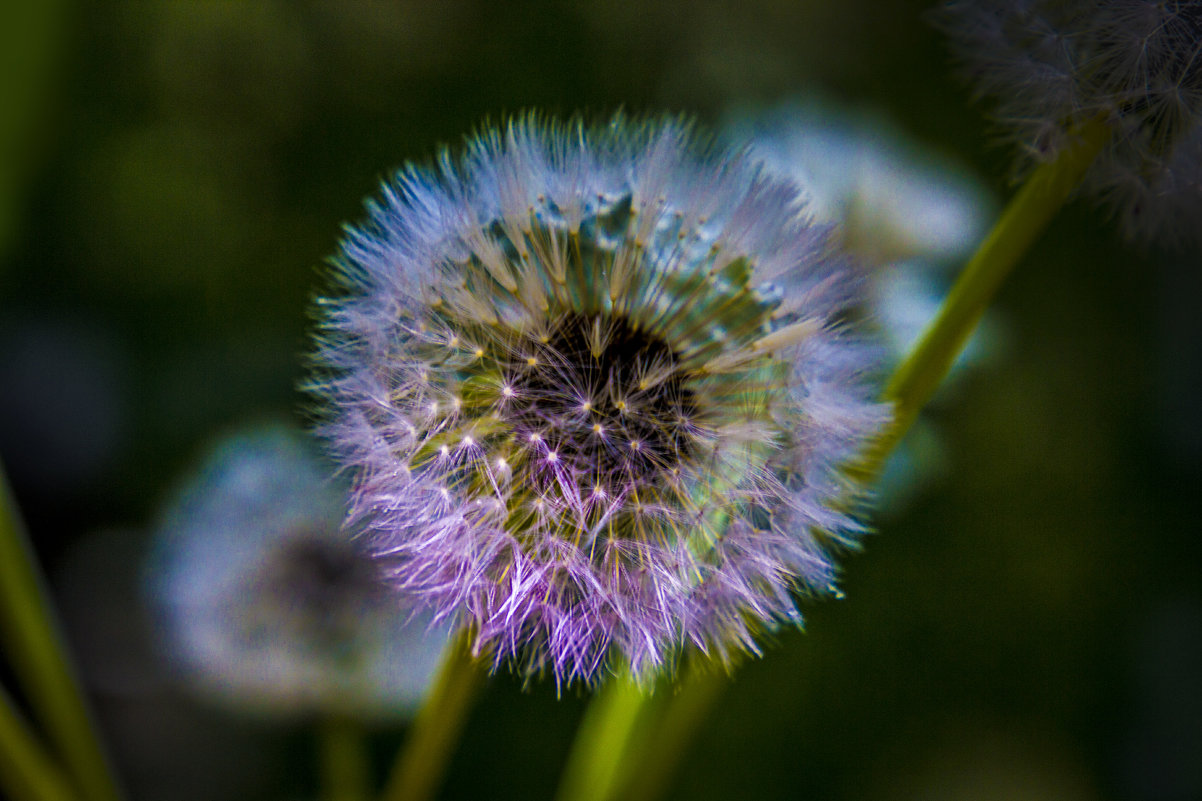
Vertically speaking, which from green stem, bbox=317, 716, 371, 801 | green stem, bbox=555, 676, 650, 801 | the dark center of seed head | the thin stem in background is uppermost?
the thin stem in background

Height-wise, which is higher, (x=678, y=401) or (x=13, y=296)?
(x=678, y=401)

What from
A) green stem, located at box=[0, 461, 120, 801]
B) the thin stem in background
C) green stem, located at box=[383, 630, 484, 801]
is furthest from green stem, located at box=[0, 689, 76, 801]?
the thin stem in background

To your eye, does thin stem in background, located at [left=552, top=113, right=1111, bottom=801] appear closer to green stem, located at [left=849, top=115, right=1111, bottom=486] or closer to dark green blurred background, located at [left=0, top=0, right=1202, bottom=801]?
green stem, located at [left=849, top=115, right=1111, bottom=486]

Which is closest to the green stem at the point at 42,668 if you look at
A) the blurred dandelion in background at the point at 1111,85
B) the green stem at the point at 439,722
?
the green stem at the point at 439,722

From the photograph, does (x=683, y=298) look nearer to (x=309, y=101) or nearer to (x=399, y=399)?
(x=399, y=399)

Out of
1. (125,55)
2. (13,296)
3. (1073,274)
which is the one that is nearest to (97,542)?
(13,296)

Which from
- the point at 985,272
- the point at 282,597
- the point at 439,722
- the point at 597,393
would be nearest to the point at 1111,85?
the point at 985,272

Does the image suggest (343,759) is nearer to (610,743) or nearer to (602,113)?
(610,743)
